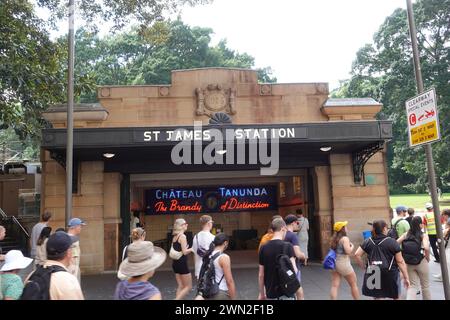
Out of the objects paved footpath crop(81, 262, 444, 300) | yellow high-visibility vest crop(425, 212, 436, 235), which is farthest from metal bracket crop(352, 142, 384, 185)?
paved footpath crop(81, 262, 444, 300)

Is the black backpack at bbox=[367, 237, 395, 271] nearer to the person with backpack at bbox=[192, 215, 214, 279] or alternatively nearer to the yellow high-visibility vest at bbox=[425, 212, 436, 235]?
the person with backpack at bbox=[192, 215, 214, 279]

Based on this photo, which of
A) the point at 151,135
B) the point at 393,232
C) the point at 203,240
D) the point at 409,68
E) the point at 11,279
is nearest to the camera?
the point at 11,279

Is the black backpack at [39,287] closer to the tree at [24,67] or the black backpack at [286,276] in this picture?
the black backpack at [286,276]

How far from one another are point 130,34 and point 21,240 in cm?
3714

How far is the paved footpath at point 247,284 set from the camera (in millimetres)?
9391

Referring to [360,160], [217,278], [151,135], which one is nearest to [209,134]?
[151,135]

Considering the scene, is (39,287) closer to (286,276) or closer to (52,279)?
(52,279)

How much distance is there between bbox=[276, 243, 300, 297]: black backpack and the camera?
19.0 ft

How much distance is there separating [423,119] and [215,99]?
325 inches

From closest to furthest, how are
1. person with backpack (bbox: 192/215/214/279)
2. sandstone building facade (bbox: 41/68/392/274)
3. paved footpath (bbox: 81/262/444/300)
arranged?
person with backpack (bbox: 192/215/214/279), paved footpath (bbox: 81/262/444/300), sandstone building facade (bbox: 41/68/392/274)

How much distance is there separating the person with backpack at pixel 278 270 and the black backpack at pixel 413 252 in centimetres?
292

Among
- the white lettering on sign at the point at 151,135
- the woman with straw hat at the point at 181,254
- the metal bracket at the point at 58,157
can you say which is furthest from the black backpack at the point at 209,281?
the metal bracket at the point at 58,157

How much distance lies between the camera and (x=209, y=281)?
231 inches

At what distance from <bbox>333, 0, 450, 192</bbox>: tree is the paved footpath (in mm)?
20330
